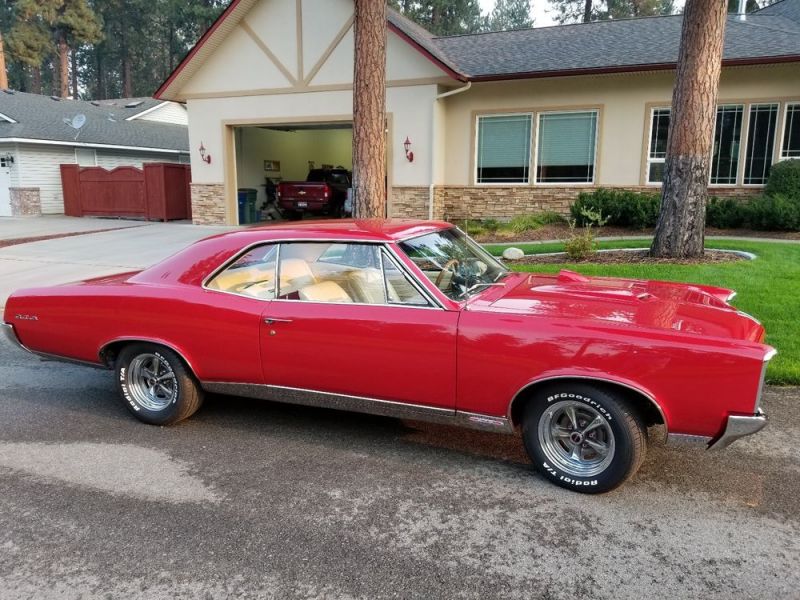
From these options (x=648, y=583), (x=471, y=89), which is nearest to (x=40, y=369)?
(x=648, y=583)

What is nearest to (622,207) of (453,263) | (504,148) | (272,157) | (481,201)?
(504,148)

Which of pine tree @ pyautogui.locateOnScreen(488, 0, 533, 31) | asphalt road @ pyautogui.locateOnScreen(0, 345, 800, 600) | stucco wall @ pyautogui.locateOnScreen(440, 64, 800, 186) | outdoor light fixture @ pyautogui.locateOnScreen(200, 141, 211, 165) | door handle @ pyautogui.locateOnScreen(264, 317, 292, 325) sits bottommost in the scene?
asphalt road @ pyautogui.locateOnScreen(0, 345, 800, 600)

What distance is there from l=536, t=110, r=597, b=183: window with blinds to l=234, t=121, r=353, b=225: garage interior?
558cm

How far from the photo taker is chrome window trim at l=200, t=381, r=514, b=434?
3676 mm

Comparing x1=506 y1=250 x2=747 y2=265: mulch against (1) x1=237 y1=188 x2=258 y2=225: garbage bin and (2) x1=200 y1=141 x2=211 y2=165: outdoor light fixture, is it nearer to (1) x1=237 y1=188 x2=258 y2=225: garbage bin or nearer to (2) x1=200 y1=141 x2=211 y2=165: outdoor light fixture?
(2) x1=200 y1=141 x2=211 y2=165: outdoor light fixture

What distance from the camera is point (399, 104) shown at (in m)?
16.2

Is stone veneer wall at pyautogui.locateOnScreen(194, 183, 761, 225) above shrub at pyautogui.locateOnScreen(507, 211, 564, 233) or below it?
above

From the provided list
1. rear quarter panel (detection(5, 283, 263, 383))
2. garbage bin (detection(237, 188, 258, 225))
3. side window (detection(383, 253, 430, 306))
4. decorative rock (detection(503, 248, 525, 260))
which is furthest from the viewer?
garbage bin (detection(237, 188, 258, 225))

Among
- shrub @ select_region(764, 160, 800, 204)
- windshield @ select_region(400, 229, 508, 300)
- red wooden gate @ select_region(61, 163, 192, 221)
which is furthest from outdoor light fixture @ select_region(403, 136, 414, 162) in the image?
windshield @ select_region(400, 229, 508, 300)

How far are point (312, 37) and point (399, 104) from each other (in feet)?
10.4

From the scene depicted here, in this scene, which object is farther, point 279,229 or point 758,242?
point 758,242

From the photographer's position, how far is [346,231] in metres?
4.20

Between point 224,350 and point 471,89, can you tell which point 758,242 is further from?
point 224,350

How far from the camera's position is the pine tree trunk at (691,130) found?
882 centimetres
